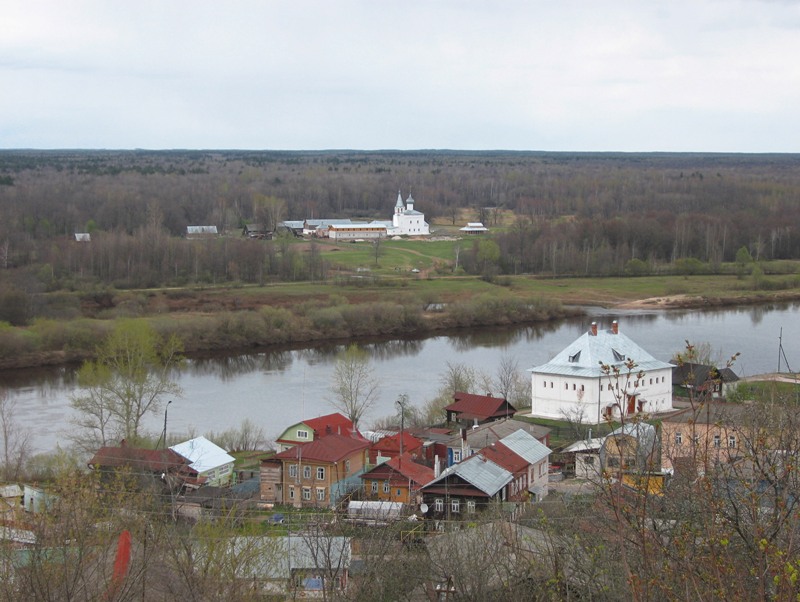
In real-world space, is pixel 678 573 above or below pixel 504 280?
above

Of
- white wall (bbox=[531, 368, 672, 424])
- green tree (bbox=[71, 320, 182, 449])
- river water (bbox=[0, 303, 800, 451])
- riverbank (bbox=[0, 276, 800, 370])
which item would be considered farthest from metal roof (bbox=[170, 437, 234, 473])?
riverbank (bbox=[0, 276, 800, 370])

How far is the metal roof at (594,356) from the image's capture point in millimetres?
16175

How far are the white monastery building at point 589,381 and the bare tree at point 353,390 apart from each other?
8.87ft

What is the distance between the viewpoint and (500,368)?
2045 centimetres

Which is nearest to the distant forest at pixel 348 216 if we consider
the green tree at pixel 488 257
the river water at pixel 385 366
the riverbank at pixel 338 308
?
the green tree at pixel 488 257

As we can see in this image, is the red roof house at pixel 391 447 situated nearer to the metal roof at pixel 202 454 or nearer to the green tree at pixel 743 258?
the metal roof at pixel 202 454

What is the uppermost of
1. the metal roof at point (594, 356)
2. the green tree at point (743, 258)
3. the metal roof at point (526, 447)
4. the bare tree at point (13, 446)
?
the metal roof at point (594, 356)

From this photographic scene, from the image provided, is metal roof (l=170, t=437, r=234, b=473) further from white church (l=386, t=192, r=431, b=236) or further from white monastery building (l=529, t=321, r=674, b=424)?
white church (l=386, t=192, r=431, b=236)

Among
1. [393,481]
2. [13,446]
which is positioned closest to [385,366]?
[13,446]

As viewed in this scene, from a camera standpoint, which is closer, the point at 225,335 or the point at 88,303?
the point at 225,335

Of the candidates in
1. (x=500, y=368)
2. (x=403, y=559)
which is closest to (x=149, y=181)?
(x=500, y=368)

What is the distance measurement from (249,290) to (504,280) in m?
8.45

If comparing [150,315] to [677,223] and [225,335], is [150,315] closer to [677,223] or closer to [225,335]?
[225,335]

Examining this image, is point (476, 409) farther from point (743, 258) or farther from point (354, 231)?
point (354, 231)
